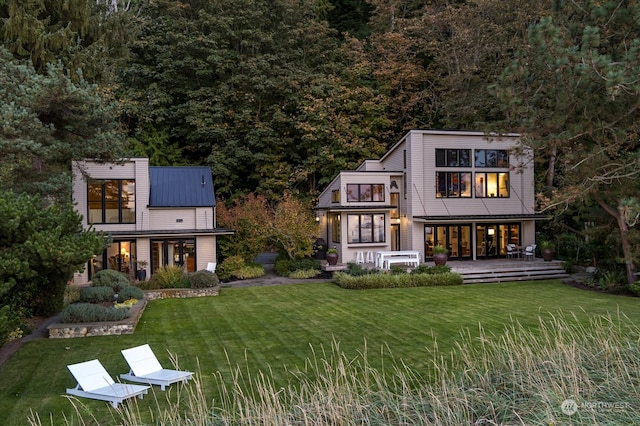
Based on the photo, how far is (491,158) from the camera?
2462cm

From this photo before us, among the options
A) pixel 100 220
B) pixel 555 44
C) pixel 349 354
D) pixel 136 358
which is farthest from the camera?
pixel 100 220

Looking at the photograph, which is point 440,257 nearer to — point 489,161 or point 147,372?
point 489,161

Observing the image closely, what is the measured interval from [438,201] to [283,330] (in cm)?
1437

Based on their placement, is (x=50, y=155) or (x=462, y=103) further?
(x=462, y=103)

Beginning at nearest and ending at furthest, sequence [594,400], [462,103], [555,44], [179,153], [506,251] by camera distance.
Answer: [594,400] < [555,44] < [506,251] < [462,103] < [179,153]

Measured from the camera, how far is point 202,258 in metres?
22.0

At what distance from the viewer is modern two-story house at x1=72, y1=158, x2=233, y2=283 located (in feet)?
69.1

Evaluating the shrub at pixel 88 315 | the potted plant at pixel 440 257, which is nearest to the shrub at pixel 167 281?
the shrub at pixel 88 315

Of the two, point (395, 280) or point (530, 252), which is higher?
point (530, 252)

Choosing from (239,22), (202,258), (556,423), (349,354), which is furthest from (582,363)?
(239,22)

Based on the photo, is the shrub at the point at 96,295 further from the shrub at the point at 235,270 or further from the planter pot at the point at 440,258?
the planter pot at the point at 440,258

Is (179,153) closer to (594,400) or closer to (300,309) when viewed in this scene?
(300,309)

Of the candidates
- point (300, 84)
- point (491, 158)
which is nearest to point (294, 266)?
point (491, 158)

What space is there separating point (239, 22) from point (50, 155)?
22065mm
